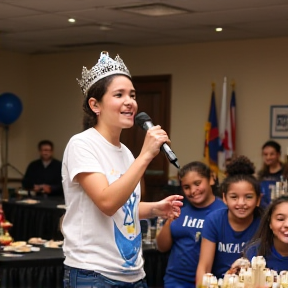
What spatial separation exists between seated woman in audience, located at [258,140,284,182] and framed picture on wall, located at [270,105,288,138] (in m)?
0.66

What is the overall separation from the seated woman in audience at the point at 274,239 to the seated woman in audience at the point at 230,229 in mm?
328

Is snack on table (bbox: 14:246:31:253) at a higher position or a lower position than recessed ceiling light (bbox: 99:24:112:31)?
lower

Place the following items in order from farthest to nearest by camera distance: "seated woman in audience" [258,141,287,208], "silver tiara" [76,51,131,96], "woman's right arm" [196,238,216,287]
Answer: "seated woman in audience" [258,141,287,208]
"woman's right arm" [196,238,216,287]
"silver tiara" [76,51,131,96]

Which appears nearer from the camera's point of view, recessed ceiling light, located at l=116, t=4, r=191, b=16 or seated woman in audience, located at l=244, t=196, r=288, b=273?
seated woman in audience, located at l=244, t=196, r=288, b=273

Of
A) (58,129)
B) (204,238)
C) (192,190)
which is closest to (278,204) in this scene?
(204,238)

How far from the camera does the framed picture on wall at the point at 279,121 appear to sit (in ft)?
28.3

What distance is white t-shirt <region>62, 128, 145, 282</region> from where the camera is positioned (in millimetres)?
2309

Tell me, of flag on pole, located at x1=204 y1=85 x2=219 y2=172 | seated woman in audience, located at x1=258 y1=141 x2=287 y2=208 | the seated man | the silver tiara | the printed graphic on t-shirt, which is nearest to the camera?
the printed graphic on t-shirt

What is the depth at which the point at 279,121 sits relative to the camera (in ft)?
28.4

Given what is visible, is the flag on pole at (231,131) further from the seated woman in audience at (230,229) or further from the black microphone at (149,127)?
the black microphone at (149,127)

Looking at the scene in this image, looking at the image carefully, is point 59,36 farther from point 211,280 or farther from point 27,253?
point 211,280

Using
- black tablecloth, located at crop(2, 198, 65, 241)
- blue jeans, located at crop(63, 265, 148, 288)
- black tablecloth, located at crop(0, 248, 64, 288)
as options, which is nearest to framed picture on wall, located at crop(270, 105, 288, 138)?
black tablecloth, located at crop(2, 198, 65, 241)

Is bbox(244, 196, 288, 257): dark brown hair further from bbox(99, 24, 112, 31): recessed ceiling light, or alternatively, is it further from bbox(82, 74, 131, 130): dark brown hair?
bbox(99, 24, 112, 31): recessed ceiling light

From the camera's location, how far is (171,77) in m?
9.66
